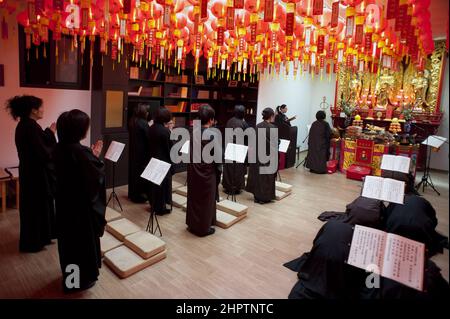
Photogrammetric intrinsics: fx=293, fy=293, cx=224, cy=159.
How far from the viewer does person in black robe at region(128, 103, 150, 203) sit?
14.7ft

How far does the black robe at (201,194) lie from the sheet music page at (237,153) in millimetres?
762

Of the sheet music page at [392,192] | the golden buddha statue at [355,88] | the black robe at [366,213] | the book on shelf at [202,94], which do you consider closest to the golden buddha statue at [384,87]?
the golden buddha statue at [355,88]

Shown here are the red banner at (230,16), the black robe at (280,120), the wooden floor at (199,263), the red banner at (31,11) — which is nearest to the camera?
the wooden floor at (199,263)

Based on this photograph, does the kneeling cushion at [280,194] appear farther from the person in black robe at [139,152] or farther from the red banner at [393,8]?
the red banner at [393,8]

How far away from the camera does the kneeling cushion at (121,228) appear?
11.0 ft

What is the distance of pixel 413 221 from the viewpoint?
2691 millimetres

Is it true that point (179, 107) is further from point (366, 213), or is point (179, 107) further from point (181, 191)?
point (366, 213)

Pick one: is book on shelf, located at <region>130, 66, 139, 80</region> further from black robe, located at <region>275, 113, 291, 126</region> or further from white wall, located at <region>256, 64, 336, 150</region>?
white wall, located at <region>256, 64, 336, 150</region>

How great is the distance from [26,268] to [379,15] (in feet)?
14.7

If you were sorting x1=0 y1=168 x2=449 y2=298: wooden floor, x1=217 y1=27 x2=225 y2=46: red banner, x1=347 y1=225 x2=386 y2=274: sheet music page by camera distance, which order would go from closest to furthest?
x1=347 y1=225 x2=386 y2=274: sheet music page → x1=0 y1=168 x2=449 y2=298: wooden floor → x1=217 y1=27 x2=225 y2=46: red banner

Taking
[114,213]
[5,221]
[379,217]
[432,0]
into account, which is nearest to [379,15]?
[432,0]

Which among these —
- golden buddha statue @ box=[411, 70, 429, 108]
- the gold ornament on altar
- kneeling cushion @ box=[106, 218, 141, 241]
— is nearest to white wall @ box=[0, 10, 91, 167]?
kneeling cushion @ box=[106, 218, 141, 241]

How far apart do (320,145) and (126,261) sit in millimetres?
5770
